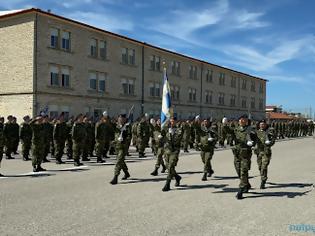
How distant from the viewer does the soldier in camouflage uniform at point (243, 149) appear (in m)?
9.65

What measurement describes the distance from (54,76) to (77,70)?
2640mm

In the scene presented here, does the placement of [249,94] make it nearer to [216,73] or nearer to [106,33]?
[216,73]

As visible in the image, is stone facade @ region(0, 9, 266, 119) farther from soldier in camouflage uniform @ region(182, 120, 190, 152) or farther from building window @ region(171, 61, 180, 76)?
soldier in camouflage uniform @ region(182, 120, 190, 152)

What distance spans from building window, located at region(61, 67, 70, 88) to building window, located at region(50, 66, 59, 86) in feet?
1.89

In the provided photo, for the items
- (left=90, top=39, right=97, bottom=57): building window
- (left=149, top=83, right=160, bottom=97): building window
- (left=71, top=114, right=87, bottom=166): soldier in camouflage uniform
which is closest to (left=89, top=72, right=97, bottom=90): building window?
(left=90, top=39, right=97, bottom=57): building window

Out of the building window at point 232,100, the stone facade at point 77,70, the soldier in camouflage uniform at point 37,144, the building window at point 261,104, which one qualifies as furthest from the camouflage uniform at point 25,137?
the building window at point 261,104

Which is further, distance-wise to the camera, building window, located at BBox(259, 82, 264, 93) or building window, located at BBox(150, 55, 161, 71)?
building window, located at BBox(259, 82, 264, 93)

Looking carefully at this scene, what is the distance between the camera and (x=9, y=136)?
18.2 meters

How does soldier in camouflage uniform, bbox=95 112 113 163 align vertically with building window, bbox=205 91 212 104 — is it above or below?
below

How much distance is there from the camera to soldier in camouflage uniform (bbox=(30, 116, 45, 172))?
13.6 m

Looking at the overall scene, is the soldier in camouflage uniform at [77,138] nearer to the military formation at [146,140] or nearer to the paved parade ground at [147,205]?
the military formation at [146,140]

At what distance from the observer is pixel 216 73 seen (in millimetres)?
58719

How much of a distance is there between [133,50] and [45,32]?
1182 centimetres

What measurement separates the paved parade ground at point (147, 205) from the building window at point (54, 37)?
64.8 ft
